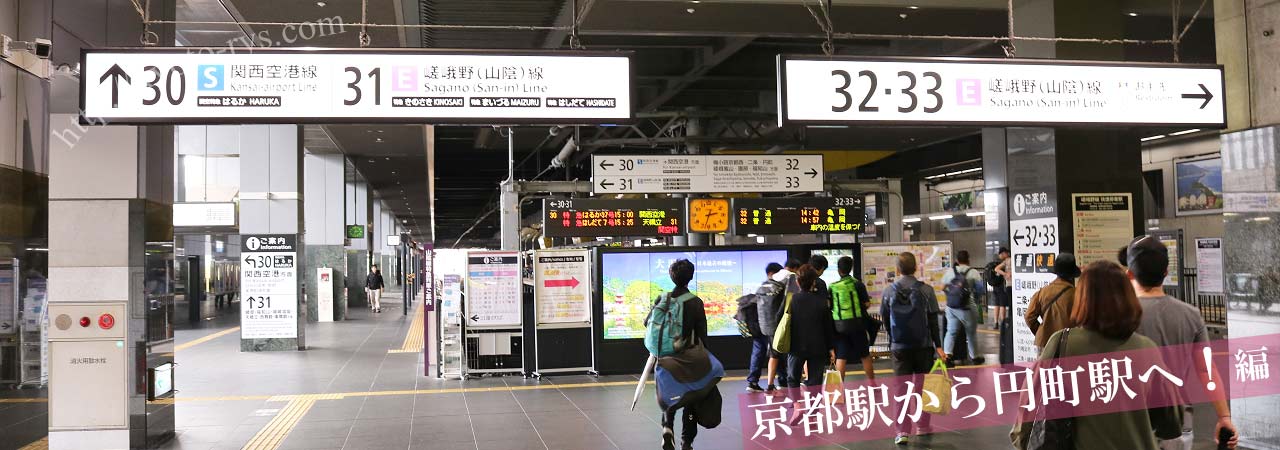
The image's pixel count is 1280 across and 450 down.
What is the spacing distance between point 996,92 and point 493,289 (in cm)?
687

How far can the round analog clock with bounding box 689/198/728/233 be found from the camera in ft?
37.8

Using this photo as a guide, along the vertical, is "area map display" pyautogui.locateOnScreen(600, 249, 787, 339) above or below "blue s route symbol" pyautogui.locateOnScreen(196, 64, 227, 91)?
below

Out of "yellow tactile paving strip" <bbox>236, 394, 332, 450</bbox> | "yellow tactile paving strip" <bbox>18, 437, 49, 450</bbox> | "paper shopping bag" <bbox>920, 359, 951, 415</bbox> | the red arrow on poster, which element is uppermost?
the red arrow on poster

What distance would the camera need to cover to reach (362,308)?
2845 centimetres

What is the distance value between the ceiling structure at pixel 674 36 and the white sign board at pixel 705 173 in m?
0.81

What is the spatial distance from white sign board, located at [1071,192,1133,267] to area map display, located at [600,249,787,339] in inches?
163

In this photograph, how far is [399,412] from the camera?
27.1ft

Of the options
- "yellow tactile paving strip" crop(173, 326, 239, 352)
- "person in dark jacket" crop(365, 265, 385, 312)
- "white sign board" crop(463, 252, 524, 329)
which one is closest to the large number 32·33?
"white sign board" crop(463, 252, 524, 329)

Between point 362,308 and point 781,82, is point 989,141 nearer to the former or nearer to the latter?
point 781,82

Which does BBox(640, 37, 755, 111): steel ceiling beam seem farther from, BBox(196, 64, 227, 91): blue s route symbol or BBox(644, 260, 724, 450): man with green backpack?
BBox(196, 64, 227, 91): blue s route symbol

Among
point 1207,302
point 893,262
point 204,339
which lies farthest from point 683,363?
point 204,339

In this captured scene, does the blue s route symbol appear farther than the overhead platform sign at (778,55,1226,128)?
No

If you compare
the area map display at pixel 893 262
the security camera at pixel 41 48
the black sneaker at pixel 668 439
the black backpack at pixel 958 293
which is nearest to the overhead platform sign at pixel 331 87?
the security camera at pixel 41 48

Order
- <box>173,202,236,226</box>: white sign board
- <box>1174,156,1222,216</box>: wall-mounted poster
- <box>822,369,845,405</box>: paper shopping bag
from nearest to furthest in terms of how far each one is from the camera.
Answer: <box>822,369,845,405</box>: paper shopping bag < <box>173,202,236,226</box>: white sign board < <box>1174,156,1222,216</box>: wall-mounted poster
